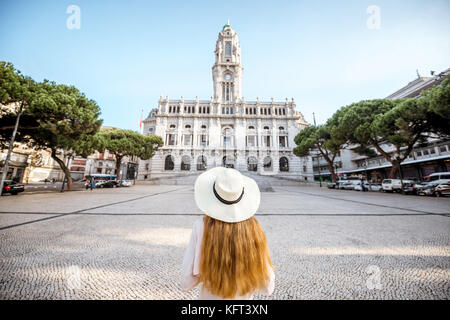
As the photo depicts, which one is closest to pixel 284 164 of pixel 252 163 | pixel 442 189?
pixel 252 163

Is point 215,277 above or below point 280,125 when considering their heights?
below

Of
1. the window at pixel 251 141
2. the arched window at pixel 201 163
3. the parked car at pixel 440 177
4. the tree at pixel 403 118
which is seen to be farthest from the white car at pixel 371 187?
the arched window at pixel 201 163

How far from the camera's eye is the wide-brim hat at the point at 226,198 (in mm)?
1192

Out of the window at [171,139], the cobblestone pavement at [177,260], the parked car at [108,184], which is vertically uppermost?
the window at [171,139]

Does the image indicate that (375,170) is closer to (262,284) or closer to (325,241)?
(325,241)

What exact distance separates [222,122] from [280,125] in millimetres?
13134

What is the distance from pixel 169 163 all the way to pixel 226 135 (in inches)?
537

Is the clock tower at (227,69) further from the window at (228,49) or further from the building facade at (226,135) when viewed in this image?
the building facade at (226,135)

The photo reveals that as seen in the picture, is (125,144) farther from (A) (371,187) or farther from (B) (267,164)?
(A) (371,187)

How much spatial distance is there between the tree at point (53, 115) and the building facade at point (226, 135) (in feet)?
72.8

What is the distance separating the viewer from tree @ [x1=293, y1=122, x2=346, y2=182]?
64.7 feet

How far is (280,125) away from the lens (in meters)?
38.9

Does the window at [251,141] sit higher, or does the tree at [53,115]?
the window at [251,141]
